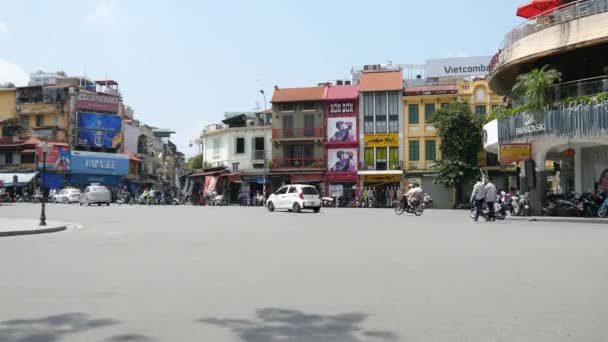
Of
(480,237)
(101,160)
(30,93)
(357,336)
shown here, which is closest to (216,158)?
(101,160)

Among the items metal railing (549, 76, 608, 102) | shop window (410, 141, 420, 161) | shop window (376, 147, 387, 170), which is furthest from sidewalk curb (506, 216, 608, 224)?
shop window (376, 147, 387, 170)

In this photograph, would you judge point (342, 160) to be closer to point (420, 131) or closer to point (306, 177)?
point (306, 177)

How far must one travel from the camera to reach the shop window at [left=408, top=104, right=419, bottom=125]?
52344 millimetres

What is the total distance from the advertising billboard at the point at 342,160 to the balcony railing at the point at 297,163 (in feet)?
3.08

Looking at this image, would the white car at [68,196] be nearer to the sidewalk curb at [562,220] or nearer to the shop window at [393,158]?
the shop window at [393,158]

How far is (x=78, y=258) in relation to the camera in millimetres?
10797

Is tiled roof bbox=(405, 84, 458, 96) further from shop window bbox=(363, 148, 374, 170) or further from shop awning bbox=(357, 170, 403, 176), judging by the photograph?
shop awning bbox=(357, 170, 403, 176)

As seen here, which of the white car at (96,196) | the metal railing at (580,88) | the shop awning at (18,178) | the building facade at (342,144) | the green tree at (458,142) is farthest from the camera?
the shop awning at (18,178)

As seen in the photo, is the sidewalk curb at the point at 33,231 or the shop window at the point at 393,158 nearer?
the sidewalk curb at the point at 33,231

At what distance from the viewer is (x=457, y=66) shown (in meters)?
57.0

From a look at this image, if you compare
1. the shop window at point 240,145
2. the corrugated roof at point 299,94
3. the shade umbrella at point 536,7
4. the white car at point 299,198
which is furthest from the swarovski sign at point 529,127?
the shop window at point 240,145

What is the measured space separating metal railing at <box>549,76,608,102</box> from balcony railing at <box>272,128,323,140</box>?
96.9 feet

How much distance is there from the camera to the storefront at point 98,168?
62.3m

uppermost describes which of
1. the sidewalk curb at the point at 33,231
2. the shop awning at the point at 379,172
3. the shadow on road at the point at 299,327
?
the shop awning at the point at 379,172
